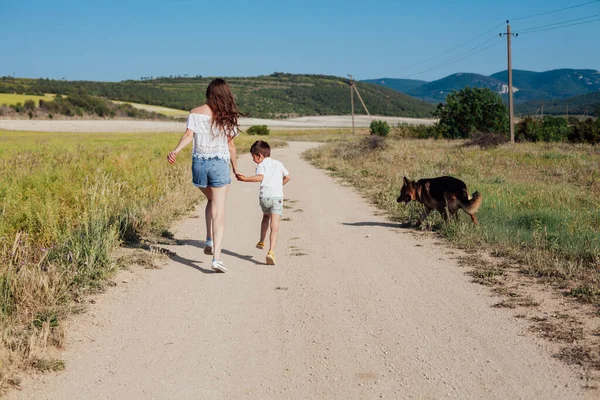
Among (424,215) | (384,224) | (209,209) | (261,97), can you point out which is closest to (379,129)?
(384,224)

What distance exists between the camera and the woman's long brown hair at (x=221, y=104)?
7.02 metres

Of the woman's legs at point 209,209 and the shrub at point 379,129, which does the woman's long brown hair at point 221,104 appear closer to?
the woman's legs at point 209,209

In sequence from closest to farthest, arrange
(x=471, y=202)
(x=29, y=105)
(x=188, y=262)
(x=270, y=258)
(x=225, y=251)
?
(x=270, y=258)
(x=188, y=262)
(x=225, y=251)
(x=471, y=202)
(x=29, y=105)

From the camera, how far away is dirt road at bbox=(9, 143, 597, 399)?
159 inches

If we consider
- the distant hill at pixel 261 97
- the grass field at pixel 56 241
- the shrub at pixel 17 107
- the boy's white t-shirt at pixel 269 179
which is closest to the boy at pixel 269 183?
the boy's white t-shirt at pixel 269 179

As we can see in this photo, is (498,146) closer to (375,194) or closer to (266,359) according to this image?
(375,194)

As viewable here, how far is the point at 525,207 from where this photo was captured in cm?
1209

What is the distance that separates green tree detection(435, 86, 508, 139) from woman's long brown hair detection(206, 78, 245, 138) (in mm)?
46867

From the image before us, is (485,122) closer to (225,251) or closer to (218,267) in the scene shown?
(225,251)

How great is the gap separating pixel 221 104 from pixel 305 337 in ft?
10.3

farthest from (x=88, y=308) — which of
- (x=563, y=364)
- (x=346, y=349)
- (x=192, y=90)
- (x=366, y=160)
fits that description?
(x=192, y=90)

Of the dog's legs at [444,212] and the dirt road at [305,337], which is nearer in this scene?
the dirt road at [305,337]

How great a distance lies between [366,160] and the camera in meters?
25.2

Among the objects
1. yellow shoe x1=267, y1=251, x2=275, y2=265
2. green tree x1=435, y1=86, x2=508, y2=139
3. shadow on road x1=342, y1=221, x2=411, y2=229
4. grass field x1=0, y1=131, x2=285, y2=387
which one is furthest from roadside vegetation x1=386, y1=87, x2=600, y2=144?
yellow shoe x1=267, y1=251, x2=275, y2=265
